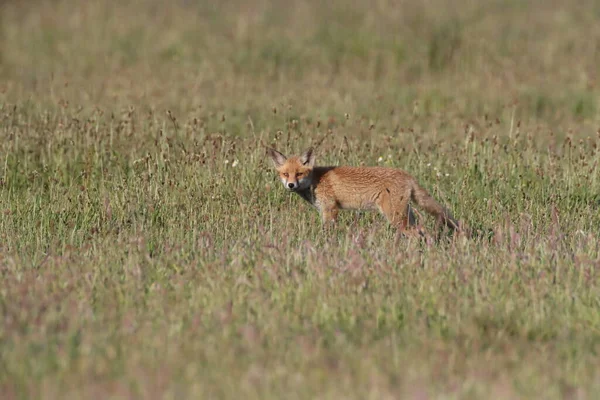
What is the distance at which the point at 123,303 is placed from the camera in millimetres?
5809

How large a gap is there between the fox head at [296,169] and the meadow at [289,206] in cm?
30

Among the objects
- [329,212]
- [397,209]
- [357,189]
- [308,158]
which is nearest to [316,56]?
[308,158]

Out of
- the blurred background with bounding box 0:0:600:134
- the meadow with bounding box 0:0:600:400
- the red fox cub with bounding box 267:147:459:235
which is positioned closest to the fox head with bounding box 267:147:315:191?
the red fox cub with bounding box 267:147:459:235

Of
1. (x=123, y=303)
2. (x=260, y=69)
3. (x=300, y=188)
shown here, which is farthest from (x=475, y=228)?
(x=260, y=69)

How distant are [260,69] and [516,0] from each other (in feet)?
22.8

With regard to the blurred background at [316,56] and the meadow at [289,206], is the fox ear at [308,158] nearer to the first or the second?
the meadow at [289,206]

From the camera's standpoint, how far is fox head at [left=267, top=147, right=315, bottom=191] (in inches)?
347

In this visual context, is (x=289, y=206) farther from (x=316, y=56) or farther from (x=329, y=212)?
(x=316, y=56)

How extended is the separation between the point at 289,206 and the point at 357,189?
93cm

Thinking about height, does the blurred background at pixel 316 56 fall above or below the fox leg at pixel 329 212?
above

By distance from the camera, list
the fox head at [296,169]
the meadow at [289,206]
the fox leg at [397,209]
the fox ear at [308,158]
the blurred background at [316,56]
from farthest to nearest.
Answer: the blurred background at [316,56] → the fox ear at [308,158] → the fox head at [296,169] → the fox leg at [397,209] → the meadow at [289,206]

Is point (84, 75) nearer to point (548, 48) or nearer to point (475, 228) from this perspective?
point (548, 48)

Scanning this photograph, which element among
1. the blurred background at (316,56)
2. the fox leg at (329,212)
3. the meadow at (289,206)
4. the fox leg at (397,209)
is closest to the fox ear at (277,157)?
the meadow at (289,206)

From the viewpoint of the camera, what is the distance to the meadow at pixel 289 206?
4742 mm
